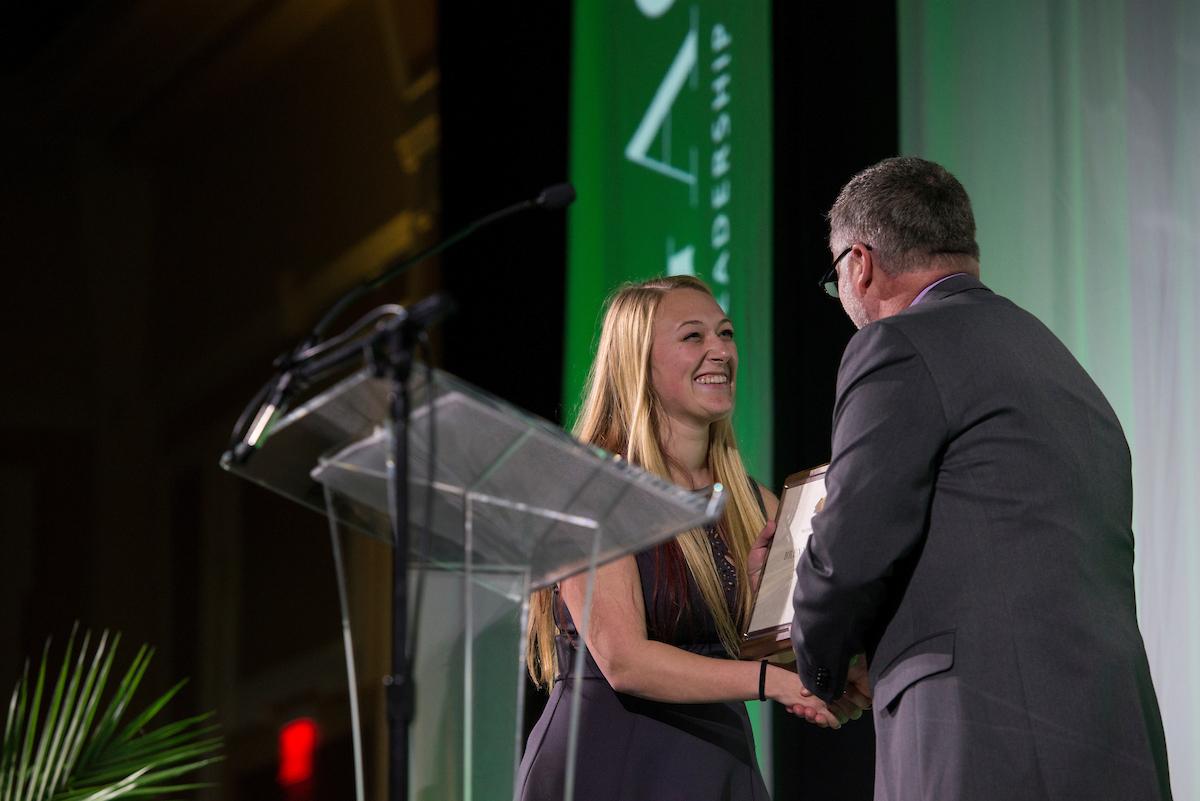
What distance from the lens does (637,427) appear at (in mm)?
2711

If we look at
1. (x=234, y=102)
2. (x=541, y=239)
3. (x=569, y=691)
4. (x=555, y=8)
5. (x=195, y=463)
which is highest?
(x=555, y=8)

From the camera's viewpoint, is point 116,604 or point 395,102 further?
A: point 395,102

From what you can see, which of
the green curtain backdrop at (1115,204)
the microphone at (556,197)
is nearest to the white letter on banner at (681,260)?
the green curtain backdrop at (1115,204)

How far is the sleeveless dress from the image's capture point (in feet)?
7.91

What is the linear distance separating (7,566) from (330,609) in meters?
1.00

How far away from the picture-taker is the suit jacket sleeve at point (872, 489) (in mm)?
1906

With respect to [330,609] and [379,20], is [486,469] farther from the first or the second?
[379,20]

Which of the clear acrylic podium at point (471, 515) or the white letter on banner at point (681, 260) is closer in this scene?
the clear acrylic podium at point (471, 515)

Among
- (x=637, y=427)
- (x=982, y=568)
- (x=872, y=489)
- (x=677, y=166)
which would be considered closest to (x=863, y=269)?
(x=872, y=489)

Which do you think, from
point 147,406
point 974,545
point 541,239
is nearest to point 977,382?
point 974,545

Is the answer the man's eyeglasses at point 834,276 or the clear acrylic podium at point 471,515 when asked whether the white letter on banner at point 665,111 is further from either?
the clear acrylic podium at point 471,515

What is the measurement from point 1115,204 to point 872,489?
191 cm

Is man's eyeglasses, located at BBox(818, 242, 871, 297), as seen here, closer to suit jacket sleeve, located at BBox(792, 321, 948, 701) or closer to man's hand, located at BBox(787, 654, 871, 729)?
suit jacket sleeve, located at BBox(792, 321, 948, 701)

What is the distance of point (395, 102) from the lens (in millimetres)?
4816
